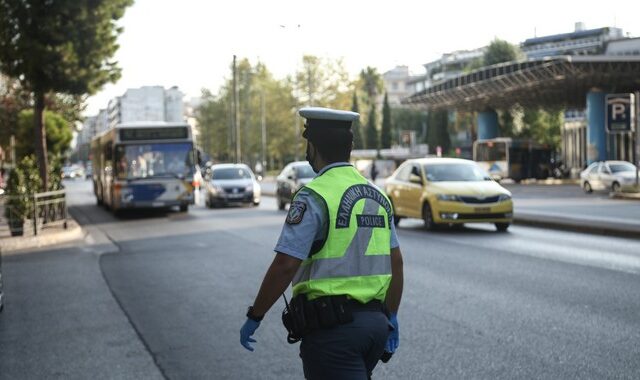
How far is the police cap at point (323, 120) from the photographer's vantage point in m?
3.33

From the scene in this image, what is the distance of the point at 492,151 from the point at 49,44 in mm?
40278

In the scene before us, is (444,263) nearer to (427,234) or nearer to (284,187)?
(427,234)

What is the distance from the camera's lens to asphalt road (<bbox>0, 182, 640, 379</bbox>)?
6.18 meters

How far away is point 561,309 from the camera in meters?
8.34

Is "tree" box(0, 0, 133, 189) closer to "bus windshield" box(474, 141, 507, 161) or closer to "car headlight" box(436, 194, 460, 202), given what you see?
"car headlight" box(436, 194, 460, 202)

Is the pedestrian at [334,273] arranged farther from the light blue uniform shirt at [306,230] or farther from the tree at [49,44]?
the tree at [49,44]

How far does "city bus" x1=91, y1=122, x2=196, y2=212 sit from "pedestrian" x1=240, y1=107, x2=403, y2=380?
22.2 metres

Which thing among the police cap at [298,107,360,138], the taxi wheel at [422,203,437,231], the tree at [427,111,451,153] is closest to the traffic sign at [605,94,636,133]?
the taxi wheel at [422,203,437,231]

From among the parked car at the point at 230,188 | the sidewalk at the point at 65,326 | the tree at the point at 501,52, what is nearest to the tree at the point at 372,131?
the tree at the point at 501,52

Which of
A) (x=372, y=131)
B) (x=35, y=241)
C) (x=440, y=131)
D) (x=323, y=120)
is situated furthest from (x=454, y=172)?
(x=372, y=131)

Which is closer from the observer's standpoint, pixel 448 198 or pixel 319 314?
pixel 319 314

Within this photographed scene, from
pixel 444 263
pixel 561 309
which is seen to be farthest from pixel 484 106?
pixel 561 309

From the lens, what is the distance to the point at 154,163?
25.6m

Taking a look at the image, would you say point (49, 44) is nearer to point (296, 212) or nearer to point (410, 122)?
point (296, 212)
